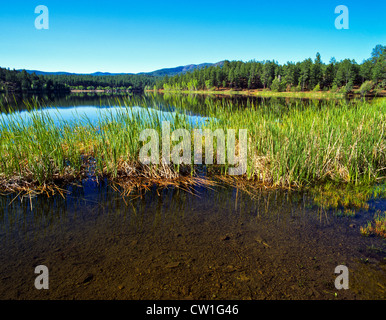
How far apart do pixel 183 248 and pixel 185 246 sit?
62 mm

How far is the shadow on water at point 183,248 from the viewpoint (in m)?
2.83

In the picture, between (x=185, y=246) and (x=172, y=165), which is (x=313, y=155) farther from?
(x=185, y=246)

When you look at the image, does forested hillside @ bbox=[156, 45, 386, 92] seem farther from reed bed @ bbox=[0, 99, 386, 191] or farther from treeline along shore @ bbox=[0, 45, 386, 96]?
reed bed @ bbox=[0, 99, 386, 191]

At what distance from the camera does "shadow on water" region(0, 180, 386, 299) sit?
9.28 feet

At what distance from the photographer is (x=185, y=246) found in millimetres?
3637

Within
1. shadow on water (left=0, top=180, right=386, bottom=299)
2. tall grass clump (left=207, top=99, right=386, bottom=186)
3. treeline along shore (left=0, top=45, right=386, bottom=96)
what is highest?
treeline along shore (left=0, top=45, right=386, bottom=96)

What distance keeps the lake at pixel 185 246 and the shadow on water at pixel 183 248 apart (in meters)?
0.01

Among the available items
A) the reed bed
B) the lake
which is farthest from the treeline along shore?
the lake

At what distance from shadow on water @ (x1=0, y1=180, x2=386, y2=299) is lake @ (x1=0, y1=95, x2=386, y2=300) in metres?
0.01

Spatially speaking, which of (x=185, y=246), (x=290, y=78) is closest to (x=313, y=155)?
(x=185, y=246)

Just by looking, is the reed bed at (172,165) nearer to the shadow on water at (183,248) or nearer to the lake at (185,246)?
the lake at (185,246)

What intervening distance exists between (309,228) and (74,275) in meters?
3.86
